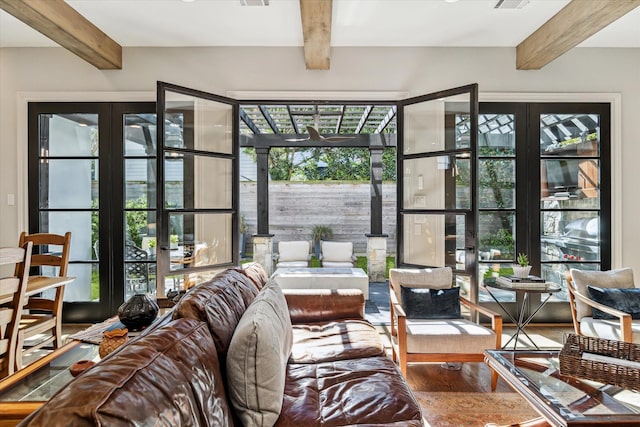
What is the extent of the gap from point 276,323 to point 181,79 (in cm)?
299

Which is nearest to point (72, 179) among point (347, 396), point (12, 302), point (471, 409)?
point (12, 302)

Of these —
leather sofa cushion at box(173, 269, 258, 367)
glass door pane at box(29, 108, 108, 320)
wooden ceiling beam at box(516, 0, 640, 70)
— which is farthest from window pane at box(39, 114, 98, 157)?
wooden ceiling beam at box(516, 0, 640, 70)

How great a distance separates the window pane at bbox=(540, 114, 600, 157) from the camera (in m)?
3.65

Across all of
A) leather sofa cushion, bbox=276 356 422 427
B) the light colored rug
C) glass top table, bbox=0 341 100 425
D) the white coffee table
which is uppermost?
glass top table, bbox=0 341 100 425

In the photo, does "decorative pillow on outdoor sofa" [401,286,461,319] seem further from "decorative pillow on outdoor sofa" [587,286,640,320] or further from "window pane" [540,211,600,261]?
"window pane" [540,211,600,261]

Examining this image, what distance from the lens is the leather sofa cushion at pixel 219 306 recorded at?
1.39 m

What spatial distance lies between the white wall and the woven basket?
233 centimetres

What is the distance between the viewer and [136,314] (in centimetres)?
183

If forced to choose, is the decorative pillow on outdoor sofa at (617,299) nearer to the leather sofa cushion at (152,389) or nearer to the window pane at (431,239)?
the window pane at (431,239)

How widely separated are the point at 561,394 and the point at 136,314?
2051 mm

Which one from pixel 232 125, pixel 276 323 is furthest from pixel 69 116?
pixel 276 323

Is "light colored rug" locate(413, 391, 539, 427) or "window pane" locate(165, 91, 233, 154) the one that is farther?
"window pane" locate(165, 91, 233, 154)

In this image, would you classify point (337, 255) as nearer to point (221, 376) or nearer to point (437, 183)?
point (437, 183)

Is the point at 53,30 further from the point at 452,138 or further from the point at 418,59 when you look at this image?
the point at 452,138
